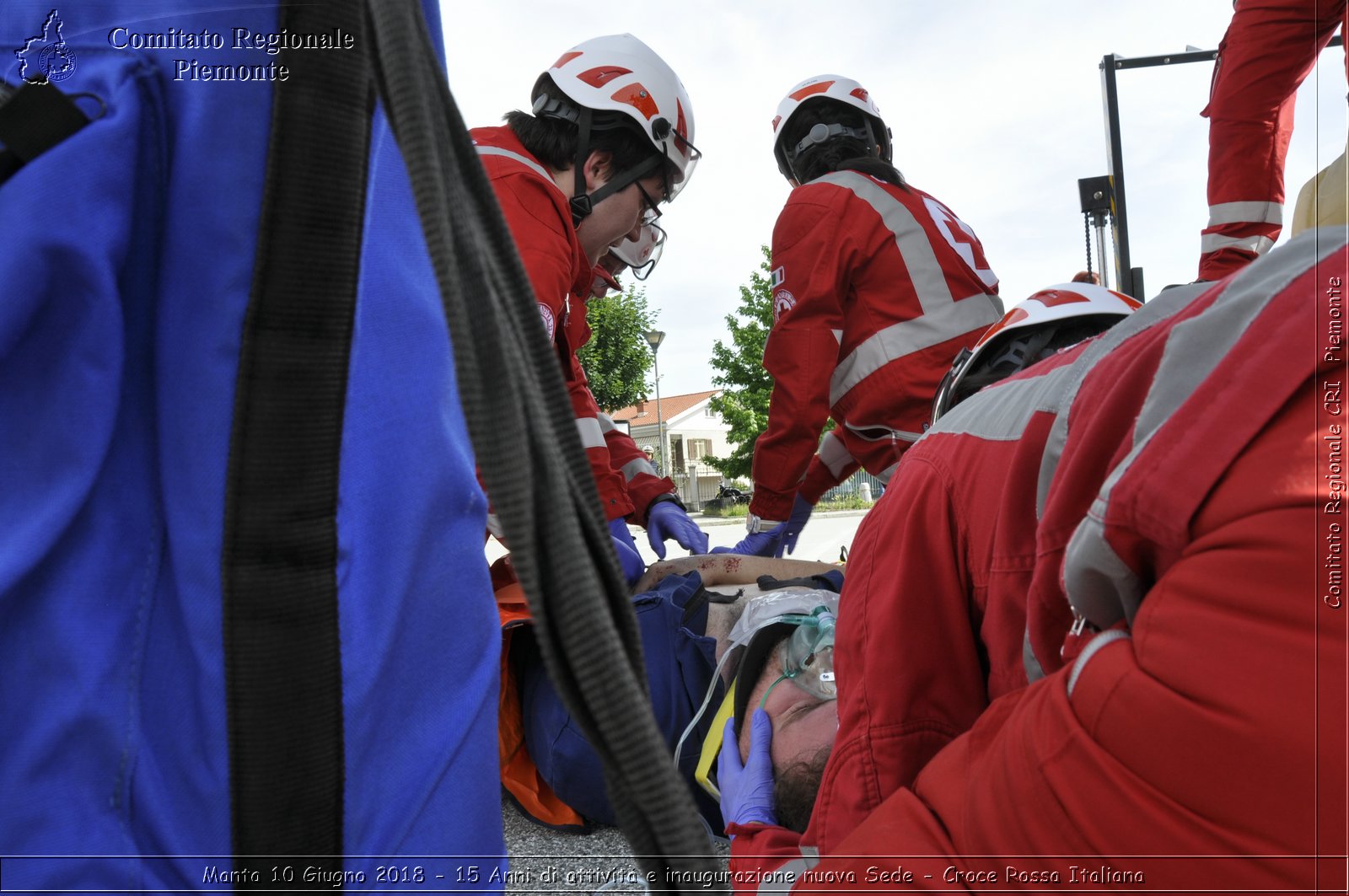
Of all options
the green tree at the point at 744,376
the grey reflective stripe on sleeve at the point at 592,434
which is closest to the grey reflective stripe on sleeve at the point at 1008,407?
the grey reflective stripe on sleeve at the point at 592,434

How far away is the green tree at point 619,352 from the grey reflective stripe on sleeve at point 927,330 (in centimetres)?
2122

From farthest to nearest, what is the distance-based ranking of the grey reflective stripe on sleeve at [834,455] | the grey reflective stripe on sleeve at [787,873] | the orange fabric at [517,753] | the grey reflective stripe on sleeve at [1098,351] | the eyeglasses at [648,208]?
1. the grey reflective stripe on sleeve at [834,455]
2. the eyeglasses at [648,208]
3. the orange fabric at [517,753]
4. the grey reflective stripe on sleeve at [787,873]
5. the grey reflective stripe on sleeve at [1098,351]

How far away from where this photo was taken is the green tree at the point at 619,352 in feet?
81.9

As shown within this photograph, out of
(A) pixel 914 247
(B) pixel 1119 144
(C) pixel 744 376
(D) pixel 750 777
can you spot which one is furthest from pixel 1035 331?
(C) pixel 744 376

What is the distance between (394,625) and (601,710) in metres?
0.35

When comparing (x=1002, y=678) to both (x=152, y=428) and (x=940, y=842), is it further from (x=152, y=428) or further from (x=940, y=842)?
(x=152, y=428)

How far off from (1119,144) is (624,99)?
229cm

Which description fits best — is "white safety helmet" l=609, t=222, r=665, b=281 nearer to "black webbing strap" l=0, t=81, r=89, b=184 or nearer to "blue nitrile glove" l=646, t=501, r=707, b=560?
"blue nitrile glove" l=646, t=501, r=707, b=560

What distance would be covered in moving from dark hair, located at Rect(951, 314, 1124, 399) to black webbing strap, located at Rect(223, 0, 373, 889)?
122 cm

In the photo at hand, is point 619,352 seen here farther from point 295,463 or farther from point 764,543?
point 295,463

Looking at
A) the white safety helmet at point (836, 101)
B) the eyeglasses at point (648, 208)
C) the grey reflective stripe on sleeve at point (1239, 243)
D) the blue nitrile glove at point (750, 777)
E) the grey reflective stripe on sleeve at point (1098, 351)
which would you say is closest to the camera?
the grey reflective stripe on sleeve at point (1098, 351)

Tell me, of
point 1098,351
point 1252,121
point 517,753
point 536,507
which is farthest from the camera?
point 1252,121

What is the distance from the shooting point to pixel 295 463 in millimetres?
690

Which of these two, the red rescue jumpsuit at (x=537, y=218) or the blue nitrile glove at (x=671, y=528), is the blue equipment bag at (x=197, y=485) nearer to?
the red rescue jumpsuit at (x=537, y=218)
